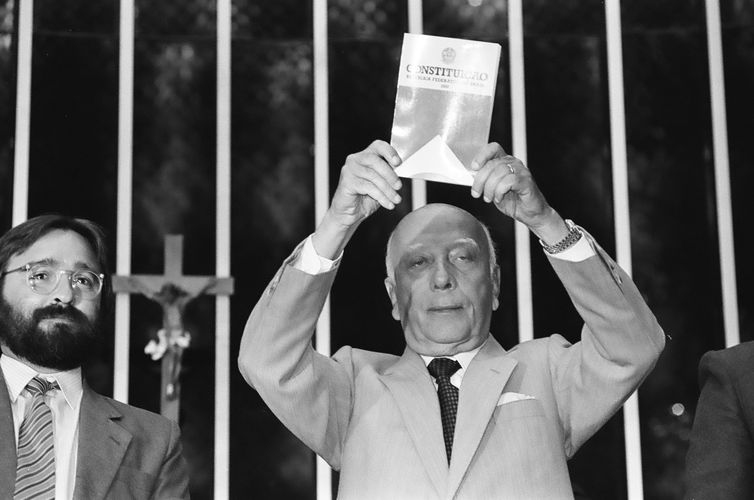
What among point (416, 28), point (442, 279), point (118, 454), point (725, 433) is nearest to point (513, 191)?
point (442, 279)

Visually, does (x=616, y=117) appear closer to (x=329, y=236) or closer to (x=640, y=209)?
(x=640, y=209)

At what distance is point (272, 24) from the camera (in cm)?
525

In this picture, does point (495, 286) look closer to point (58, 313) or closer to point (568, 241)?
point (568, 241)

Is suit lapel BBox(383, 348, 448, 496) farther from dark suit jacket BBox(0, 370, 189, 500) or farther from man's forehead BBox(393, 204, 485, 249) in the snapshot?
dark suit jacket BBox(0, 370, 189, 500)

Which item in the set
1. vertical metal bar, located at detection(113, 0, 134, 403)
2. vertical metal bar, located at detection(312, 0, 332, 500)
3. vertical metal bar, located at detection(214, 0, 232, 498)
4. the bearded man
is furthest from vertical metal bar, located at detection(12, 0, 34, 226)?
the bearded man

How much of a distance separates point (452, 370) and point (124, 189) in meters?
2.57

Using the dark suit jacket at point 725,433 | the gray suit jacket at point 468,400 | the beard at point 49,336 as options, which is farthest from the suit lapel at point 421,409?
the beard at point 49,336

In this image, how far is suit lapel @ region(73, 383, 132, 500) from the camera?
2.62 meters

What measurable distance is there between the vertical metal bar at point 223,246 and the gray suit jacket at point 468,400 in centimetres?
213

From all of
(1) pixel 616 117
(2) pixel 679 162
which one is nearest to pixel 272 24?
(1) pixel 616 117

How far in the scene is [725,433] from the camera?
2.15 metres

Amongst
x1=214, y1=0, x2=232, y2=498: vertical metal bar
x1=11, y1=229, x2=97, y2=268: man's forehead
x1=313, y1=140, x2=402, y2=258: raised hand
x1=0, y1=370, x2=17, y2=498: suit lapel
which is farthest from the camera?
x1=214, y1=0, x2=232, y2=498: vertical metal bar

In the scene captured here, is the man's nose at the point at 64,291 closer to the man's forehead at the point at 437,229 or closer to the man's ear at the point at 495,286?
the man's forehead at the point at 437,229

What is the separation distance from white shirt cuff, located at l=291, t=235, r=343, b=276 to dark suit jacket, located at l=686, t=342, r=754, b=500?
84 centimetres
